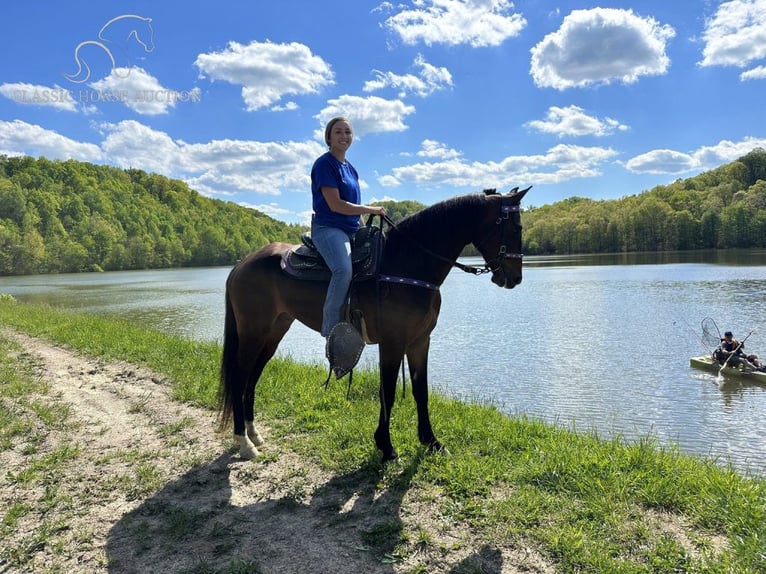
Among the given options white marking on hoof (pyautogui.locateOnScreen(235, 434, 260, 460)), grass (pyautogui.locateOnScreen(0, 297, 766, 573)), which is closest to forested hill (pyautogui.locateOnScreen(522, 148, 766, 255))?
grass (pyautogui.locateOnScreen(0, 297, 766, 573))

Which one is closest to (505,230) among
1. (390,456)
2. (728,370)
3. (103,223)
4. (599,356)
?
(390,456)

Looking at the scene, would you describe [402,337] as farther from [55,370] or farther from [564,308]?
[564,308]

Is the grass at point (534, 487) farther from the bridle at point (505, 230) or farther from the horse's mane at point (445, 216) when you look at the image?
the horse's mane at point (445, 216)

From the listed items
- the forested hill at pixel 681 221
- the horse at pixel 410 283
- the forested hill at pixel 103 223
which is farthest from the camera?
the forested hill at pixel 681 221

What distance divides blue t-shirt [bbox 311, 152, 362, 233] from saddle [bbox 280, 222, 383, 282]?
159mm

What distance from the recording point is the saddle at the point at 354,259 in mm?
4516

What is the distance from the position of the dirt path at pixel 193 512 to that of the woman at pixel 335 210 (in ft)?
5.13

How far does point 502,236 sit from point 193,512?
3558 millimetres

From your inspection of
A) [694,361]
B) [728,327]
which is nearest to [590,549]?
[694,361]

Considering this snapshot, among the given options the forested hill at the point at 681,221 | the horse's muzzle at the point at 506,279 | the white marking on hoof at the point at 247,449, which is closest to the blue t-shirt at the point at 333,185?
the horse's muzzle at the point at 506,279

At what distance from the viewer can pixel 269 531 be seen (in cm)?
353

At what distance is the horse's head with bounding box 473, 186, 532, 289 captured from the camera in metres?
4.20

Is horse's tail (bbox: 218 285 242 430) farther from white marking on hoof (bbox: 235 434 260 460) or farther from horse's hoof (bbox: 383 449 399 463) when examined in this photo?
horse's hoof (bbox: 383 449 399 463)

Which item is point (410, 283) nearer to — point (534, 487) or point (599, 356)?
point (534, 487)
